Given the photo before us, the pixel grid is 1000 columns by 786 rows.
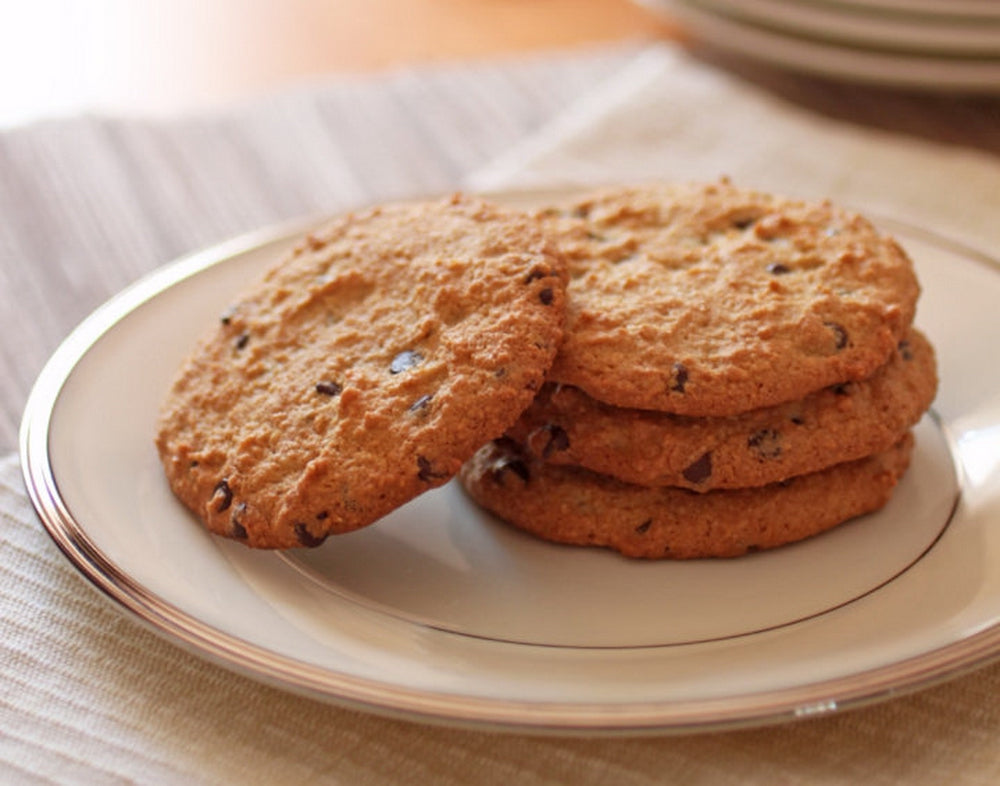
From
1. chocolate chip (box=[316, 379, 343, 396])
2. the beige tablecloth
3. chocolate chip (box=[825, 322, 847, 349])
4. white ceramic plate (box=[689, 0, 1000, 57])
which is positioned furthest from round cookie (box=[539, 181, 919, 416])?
white ceramic plate (box=[689, 0, 1000, 57])

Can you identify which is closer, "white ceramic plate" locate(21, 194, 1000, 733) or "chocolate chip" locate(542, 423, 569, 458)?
"white ceramic plate" locate(21, 194, 1000, 733)

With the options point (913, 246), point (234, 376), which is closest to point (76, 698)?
point (234, 376)

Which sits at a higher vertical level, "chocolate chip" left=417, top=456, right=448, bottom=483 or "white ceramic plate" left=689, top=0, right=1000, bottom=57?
"chocolate chip" left=417, top=456, right=448, bottom=483

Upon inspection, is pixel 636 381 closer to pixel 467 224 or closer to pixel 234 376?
pixel 467 224

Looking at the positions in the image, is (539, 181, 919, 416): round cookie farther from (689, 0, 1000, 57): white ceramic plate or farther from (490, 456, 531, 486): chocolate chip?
(689, 0, 1000, 57): white ceramic plate

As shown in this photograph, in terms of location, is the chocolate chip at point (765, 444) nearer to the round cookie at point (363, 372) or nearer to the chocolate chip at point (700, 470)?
the chocolate chip at point (700, 470)

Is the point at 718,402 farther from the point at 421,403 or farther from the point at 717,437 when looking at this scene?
the point at 421,403
